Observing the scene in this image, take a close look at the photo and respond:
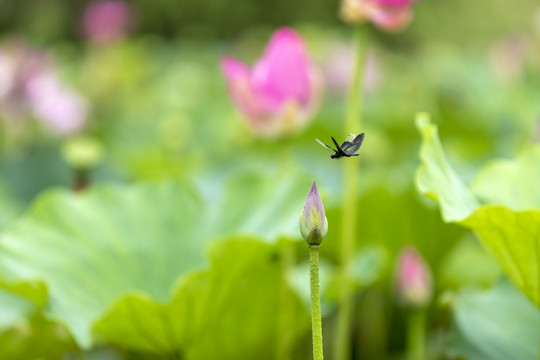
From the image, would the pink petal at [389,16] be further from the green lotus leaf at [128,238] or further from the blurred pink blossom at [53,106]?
the blurred pink blossom at [53,106]

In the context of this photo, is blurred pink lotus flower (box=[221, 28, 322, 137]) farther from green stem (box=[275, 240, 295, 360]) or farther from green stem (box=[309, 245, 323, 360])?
green stem (box=[309, 245, 323, 360])

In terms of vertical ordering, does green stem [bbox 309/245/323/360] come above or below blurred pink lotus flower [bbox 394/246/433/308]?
above

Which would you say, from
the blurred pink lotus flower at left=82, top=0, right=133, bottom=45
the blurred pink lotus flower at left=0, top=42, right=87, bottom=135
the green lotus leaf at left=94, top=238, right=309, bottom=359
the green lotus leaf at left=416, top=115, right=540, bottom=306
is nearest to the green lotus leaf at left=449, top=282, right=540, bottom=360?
the green lotus leaf at left=416, top=115, right=540, bottom=306

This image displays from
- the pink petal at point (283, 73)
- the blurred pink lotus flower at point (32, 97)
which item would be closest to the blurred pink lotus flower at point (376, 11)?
the pink petal at point (283, 73)

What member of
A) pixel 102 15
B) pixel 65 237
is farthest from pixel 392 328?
pixel 102 15

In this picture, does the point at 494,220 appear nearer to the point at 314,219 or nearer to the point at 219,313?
the point at 314,219

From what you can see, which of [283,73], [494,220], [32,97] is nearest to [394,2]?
[283,73]
